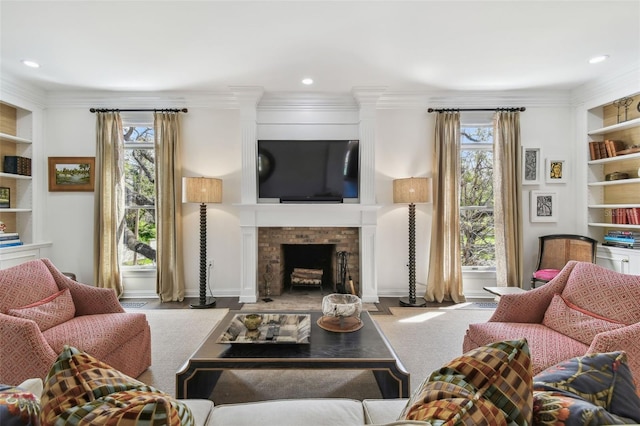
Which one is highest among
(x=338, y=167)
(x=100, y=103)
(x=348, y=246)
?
(x=100, y=103)

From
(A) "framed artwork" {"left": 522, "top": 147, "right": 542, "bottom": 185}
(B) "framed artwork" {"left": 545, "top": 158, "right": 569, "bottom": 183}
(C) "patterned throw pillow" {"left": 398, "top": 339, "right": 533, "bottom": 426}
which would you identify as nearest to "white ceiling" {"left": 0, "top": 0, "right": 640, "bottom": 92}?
(A) "framed artwork" {"left": 522, "top": 147, "right": 542, "bottom": 185}

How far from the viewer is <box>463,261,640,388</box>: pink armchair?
1.53 m

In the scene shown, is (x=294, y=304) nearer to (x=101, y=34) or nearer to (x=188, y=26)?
(x=188, y=26)

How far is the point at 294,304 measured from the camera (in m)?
3.99

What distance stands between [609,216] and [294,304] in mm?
4215

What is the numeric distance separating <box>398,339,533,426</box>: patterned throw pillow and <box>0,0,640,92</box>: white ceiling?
251 centimetres

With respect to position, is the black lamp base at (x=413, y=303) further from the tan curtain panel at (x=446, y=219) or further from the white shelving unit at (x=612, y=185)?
the white shelving unit at (x=612, y=185)

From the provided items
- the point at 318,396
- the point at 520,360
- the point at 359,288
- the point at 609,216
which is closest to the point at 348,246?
the point at 359,288

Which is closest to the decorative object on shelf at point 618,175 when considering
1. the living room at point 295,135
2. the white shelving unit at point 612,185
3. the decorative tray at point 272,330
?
the white shelving unit at point 612,185

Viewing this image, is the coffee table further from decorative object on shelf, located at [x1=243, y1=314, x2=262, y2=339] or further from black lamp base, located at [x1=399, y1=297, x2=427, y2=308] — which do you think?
black lamp base, located at [x1=399, y1=297, x2=427, y2=308]

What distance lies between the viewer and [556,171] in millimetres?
4297

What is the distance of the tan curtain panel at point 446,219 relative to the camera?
4.12m

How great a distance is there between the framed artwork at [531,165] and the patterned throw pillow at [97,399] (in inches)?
191

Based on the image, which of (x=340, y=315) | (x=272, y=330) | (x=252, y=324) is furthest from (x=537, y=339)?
(x=252, y=324)
